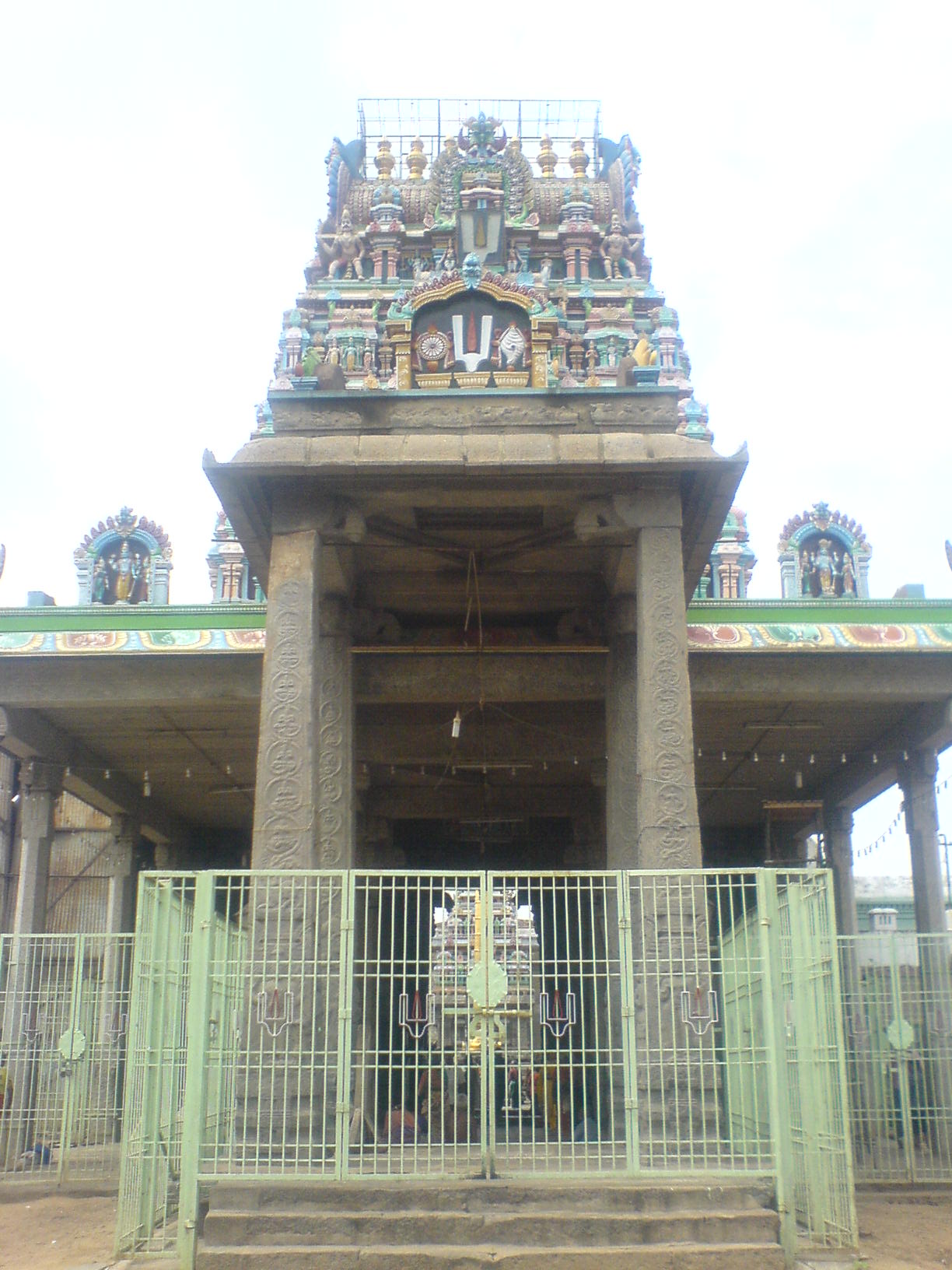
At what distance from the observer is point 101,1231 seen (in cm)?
1129

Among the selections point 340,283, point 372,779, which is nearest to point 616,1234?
point 372,779

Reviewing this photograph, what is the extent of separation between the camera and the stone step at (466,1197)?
856cm

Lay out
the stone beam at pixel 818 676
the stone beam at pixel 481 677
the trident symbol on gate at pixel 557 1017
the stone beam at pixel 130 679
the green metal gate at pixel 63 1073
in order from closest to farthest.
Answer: the trident symbol on gate at pixel 557 1017
the green metal gate at pixel 63 1073
the stone beam at pixel 481 677
the stone beam at pixel 818 676
the stone beam at pixel 130 679

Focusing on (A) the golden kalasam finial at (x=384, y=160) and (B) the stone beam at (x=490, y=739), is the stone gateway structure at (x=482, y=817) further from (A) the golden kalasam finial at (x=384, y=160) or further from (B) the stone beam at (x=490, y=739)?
(A) the golden kalasam finial at (x=384, y=160)

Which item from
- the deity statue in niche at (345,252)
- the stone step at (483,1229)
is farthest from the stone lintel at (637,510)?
the deity statue in niche at (345,252)

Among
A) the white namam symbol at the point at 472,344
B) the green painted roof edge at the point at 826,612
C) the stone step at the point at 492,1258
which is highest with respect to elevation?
the white namam symbol at the point at 472,344

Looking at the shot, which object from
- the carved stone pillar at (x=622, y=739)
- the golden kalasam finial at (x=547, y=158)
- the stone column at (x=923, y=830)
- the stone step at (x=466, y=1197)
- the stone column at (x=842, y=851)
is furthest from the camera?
the golden kalasam finial at (x=547, y=158)

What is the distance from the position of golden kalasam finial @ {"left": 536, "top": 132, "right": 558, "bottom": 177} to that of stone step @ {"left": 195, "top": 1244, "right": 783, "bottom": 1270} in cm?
3695

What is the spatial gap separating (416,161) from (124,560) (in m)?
21.4

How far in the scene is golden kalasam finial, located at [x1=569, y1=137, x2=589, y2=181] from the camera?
131 ft

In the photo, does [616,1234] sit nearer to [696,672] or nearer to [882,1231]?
[882,1231]

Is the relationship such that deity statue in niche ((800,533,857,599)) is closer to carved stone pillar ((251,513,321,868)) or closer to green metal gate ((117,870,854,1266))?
carved stone pillar ((251,513,321,868))

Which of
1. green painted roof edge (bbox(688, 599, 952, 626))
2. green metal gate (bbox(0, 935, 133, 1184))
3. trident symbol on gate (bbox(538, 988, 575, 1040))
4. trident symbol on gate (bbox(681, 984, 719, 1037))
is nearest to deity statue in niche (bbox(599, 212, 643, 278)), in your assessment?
green painted roof edge (bbox(688, 599, 952, 626))

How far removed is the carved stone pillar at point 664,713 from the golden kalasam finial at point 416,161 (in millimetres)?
31571
